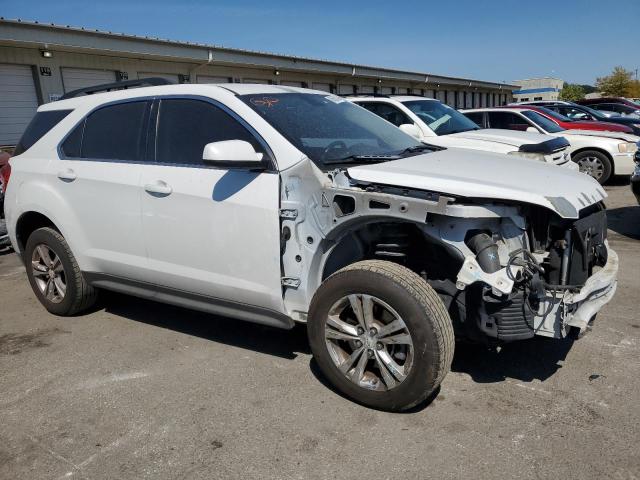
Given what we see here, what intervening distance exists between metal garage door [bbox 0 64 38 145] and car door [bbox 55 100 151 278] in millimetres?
11564

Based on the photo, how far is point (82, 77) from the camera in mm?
A: 15812

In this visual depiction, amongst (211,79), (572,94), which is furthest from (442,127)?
(572,94)

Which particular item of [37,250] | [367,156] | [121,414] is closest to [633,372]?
[367,156]

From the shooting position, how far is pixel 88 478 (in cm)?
267

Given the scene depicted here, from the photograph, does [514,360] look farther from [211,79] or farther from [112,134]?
[211,79]

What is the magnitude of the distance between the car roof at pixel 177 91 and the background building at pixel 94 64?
10.4 meters

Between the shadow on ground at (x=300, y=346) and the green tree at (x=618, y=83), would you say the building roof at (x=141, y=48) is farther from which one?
the green tree at (x=618, y=83)

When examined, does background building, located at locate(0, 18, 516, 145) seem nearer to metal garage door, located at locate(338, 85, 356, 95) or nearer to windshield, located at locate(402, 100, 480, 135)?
metal garage door, located at locate(338, 85, 356, 95)

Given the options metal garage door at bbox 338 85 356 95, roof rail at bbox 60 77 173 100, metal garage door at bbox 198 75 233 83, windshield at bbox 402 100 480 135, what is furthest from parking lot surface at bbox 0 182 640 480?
metal garage door at bbox 338 85 356 95

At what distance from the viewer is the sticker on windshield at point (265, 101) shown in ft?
12.0

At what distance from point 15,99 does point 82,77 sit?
211 cm

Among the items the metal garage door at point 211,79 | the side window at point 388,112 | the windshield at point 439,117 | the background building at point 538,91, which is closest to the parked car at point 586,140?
the windshield at point 439,117

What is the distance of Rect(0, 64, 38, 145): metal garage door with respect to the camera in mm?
14023

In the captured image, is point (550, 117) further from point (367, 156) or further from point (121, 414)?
point (121, 414)
